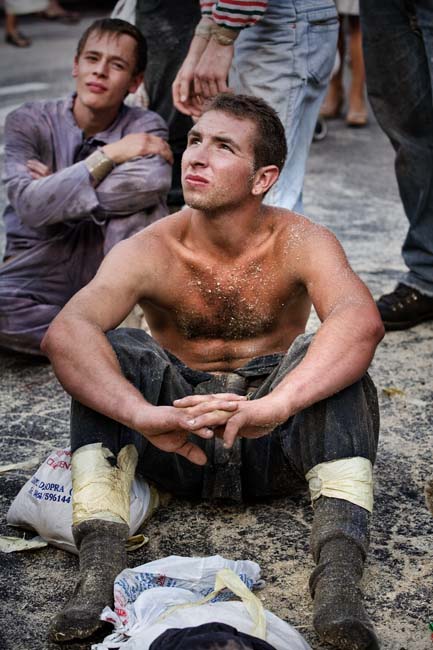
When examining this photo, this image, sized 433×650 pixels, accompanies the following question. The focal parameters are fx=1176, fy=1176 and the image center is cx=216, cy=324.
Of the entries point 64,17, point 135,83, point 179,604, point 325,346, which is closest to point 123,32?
point 135,83

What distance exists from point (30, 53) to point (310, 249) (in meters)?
9.82

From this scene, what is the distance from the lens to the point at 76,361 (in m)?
3.18

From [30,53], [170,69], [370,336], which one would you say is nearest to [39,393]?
[370,336]

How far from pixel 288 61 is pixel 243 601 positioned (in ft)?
8.41

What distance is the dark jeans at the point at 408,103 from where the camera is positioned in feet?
16.1

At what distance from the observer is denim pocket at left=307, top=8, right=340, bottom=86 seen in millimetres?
4605

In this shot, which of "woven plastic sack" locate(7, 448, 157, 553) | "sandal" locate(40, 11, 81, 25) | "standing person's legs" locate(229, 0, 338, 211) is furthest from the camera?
"sandal" locate(40, 11, 81, 25)

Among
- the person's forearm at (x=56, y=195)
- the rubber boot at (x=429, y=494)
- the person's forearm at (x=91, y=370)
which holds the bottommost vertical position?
the rubber boot at (x=429, y=494)

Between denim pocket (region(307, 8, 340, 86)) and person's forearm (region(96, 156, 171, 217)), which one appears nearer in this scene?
denim pocket (region(307, 8, 340, 86))

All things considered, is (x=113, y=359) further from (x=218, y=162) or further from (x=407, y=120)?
(x=407, y=120)

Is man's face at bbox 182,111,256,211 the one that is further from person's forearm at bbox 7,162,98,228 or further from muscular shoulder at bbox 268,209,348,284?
person's forearm at bbox 7,162,98,228

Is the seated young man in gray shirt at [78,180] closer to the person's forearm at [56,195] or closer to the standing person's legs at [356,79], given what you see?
the person's forearm at [56,195]

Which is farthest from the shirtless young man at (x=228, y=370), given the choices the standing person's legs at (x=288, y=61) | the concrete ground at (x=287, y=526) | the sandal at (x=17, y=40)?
the sandal at (x=17, y=40)

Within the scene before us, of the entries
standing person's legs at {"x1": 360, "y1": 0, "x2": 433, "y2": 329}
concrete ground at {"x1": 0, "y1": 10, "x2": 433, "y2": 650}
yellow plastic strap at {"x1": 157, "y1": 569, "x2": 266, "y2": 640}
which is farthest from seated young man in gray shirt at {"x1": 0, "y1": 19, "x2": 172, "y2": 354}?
yellow plastic strap at {"x1": 157, "y1": 569, "x2": 266, "y2": 640}
